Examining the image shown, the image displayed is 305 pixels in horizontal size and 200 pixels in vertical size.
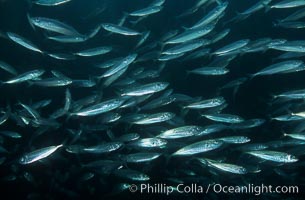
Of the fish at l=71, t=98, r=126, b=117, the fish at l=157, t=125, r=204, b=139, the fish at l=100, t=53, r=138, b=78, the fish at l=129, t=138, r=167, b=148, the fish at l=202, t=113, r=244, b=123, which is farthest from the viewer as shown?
the fish at l=202, t=113, r=244, b=123

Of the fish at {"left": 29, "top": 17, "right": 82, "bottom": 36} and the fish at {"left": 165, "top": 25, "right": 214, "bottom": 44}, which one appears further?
the fish at {"left": 165, "top": 25, "right": 214, "bottom": 44}

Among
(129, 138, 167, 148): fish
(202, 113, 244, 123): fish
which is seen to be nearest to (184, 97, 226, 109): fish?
(202, 113, 244, 123): fish

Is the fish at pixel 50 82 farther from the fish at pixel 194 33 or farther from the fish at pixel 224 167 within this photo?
the fish at pixel 224 167

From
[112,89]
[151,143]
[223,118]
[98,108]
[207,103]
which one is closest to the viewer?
[98,108]

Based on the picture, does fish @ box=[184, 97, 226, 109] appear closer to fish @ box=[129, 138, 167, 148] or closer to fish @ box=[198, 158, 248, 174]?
fish @ box=[129, 138, 167, 148]

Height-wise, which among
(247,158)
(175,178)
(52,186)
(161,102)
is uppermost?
(161,102)

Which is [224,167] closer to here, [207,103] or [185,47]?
[207,103]

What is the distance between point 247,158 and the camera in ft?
25.2

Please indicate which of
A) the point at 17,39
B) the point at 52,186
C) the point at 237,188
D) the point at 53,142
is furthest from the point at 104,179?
the point at 17,39

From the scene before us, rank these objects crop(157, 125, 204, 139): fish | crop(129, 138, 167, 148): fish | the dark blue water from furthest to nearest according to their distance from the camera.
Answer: the dark blue water → crop(129, 138, 167, 148): fish → crop(157, 125, 204, 139): fish

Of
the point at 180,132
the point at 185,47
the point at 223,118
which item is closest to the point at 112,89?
the point at 185,47

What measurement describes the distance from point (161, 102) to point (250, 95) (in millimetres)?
3887

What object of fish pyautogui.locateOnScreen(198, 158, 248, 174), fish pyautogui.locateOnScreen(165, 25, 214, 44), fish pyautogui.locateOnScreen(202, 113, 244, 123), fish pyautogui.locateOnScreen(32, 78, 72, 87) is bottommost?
fish pyautogui.locateOnScreen(198, 158, 248, 174)

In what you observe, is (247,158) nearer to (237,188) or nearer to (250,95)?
(237,188)
